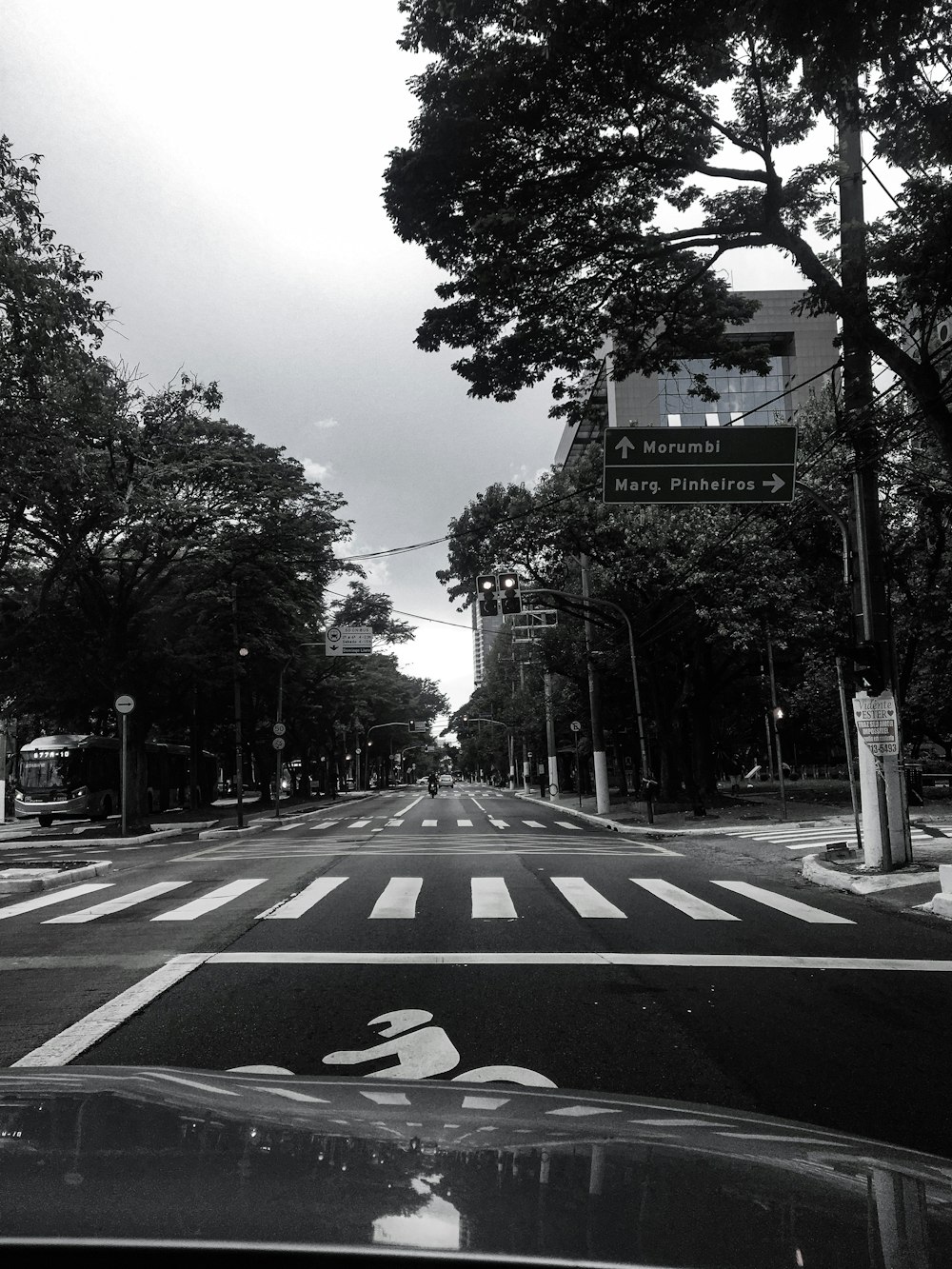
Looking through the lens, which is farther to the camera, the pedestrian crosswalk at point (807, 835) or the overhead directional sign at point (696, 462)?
the pedestrian crosswalk at point (807, 835)

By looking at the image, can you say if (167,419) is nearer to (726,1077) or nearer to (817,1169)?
(726,1077)

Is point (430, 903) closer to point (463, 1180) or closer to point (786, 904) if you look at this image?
point (786, 904)

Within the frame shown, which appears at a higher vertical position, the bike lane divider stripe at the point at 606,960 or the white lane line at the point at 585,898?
the bike lane divider stripe at the point at 606,960

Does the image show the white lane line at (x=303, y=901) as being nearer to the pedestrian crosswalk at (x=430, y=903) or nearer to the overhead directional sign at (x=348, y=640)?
the pedestrian crosswalk at (x=430, y=903)

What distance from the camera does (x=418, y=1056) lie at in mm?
5172

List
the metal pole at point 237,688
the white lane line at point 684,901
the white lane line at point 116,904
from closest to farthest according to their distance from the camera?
1. the white lane line at point 684,901
2. the white lane line at point 116,904
3. the metal pole at point 237,688

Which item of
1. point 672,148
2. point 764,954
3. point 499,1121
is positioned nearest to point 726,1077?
point 499,1121

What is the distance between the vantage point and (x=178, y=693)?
34750 mm

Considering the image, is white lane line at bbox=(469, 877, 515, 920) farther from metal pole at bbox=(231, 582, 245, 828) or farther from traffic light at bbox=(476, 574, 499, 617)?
metal pole at bbox=(231, 582, 245, 828)

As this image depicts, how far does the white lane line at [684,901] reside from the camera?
1027 centimetres

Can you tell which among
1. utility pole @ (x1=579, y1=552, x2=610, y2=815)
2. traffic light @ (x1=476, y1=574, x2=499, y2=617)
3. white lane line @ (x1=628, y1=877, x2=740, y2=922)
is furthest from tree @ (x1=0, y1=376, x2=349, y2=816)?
white lane line @ (x1=628, y1=877, x2=740, y2=922)

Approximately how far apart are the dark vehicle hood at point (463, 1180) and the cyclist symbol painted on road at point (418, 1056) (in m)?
2.14

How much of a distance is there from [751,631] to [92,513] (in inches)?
662

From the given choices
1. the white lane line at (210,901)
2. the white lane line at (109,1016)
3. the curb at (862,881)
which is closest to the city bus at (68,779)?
the white lane line at (210,901)
